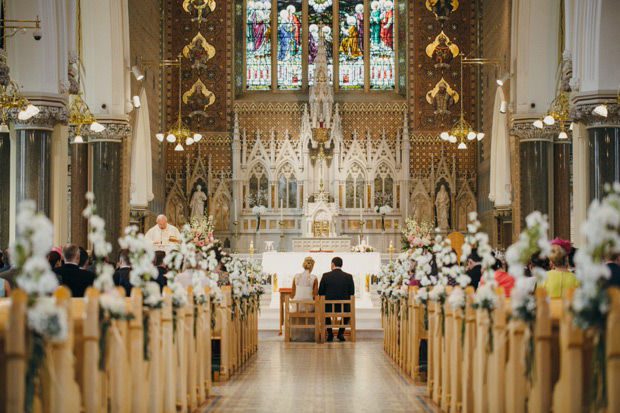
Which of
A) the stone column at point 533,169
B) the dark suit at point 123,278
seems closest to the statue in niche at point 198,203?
the stone column at point 533,169

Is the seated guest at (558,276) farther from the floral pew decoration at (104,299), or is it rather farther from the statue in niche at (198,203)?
the statue in niche at (198,203)

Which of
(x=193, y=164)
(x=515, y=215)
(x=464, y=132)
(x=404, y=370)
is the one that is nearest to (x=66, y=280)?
(x=404, y=370)

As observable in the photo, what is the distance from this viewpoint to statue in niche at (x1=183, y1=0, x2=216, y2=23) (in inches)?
1081

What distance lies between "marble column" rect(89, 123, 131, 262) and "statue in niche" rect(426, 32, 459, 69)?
1076 centimetres

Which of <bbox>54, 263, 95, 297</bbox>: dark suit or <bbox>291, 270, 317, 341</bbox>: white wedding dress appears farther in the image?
<bbox>291, 270, 317, 341</bbox>: white wedding dress

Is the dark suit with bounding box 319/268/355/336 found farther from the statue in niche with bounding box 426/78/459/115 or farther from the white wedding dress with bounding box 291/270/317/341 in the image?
the statue in niche with bounding box 426/78/459/115

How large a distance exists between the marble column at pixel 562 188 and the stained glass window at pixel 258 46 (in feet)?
33.8

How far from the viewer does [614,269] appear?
8617mm

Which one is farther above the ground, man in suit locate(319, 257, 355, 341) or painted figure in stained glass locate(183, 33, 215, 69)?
painted figure in stained glass locate(183, 33, 215, 69)

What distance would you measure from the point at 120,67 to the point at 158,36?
6.68 meters

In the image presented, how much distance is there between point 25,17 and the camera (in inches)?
586

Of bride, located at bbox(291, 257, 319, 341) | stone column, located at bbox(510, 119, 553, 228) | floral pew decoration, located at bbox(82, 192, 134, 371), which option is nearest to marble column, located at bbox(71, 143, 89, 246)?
bride, located at bbox(291, 257, 319, 341)

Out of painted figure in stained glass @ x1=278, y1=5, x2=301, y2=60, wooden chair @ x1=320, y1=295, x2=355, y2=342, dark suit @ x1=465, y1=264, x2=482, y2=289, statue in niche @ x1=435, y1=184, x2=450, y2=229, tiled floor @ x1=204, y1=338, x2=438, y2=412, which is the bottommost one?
tiled floor @ x1=204, y1=338, x2=438, y2=412

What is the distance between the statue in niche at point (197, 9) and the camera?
90.1 feet
